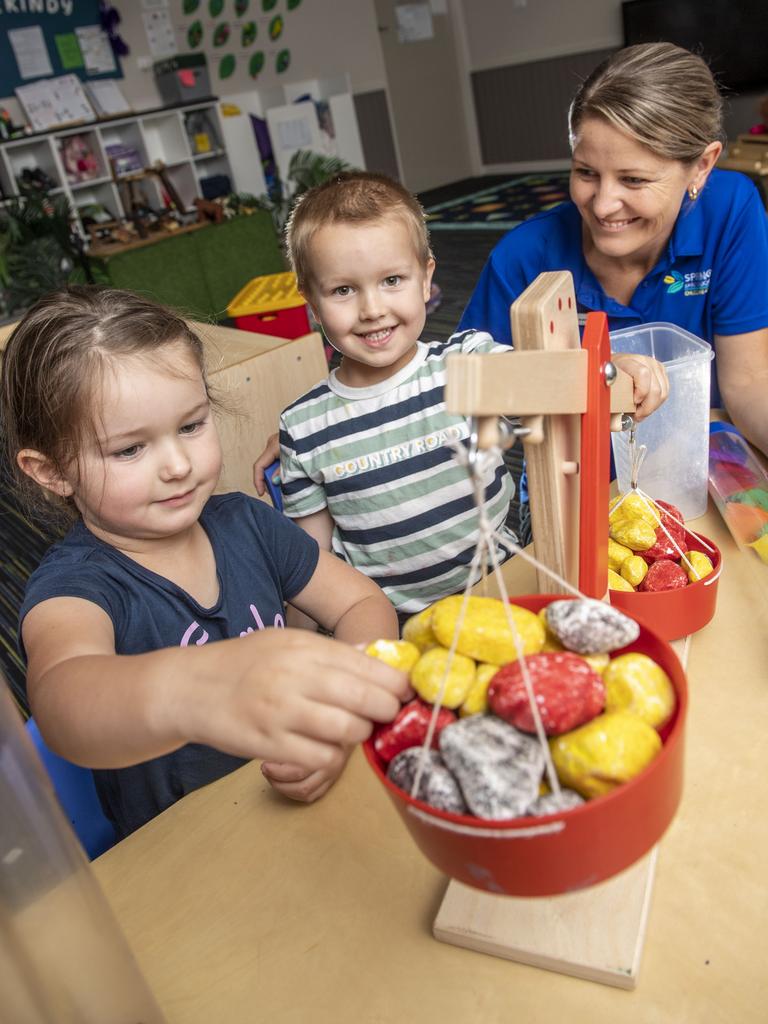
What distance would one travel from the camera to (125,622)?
0.92m

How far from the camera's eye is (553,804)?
1.47ft

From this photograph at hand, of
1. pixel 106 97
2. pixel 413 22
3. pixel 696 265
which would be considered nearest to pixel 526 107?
pixel 413 22

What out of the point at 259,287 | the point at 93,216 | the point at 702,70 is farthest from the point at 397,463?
the point at 93,216

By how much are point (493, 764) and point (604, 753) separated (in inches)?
2.4

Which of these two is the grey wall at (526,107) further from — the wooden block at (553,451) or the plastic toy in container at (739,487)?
the wooden block at (553,451)

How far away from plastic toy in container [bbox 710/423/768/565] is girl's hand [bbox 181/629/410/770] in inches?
25.7

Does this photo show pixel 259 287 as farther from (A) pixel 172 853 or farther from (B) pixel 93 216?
(B) pixel 93 216

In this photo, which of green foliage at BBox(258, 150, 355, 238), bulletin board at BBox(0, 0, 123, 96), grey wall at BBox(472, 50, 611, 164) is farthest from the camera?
grey wall at BBox(472, 50, 611, 164)

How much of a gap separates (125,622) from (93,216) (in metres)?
5.44

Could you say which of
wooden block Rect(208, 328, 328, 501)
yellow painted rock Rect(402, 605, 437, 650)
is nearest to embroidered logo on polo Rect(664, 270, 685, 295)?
wooden block Rect(208, 328, 328, 501)

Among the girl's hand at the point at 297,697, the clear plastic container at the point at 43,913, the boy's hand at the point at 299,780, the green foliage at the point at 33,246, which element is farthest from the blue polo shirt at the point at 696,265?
the green foliage at the point at 33,246

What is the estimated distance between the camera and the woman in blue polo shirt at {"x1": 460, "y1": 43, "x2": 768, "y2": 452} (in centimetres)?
124

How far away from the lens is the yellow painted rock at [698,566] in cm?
87

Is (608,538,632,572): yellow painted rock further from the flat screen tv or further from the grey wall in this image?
the grey wall
